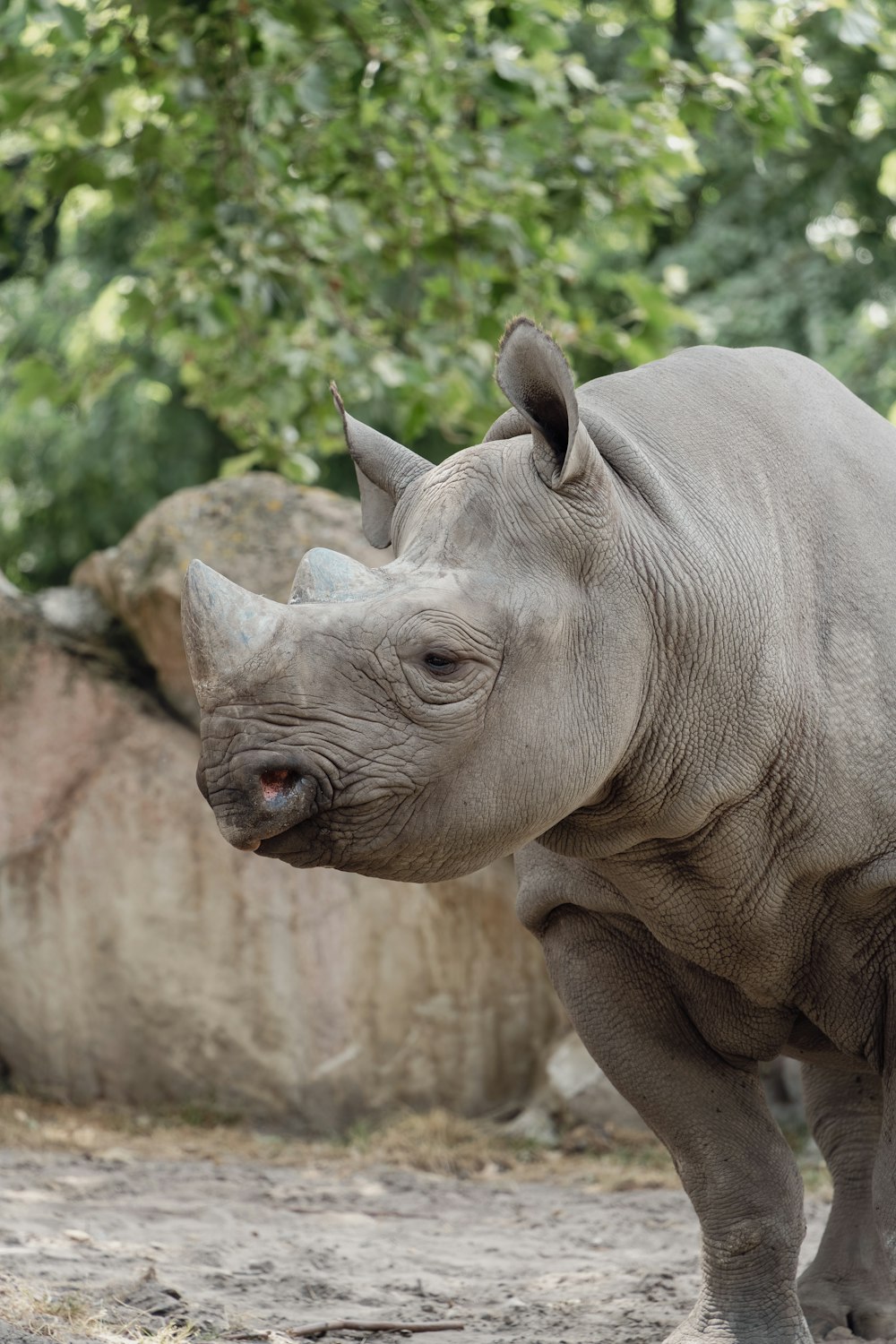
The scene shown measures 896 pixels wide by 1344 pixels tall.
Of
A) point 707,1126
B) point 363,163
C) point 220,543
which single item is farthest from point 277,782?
point 363,163

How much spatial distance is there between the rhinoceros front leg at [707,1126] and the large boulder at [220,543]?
3.74m

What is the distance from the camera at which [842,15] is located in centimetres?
662

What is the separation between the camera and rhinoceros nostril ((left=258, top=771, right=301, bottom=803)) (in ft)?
8.82

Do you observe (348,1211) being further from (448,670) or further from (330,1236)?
(448,670)

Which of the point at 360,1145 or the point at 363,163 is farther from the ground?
the point at 363,163

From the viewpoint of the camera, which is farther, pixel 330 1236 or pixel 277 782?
pixel 330 1236

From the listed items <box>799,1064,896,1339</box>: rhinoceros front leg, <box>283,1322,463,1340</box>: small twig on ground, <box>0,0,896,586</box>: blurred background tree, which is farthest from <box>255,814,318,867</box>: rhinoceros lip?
<box>0,0,896,586</box>: blurred background tree

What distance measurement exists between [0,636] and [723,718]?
5.13 m

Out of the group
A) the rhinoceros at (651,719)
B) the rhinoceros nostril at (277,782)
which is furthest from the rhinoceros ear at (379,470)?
the rhinoceros nostril at (277,782)

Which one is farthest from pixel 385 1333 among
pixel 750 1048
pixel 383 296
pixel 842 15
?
pixel 383 296

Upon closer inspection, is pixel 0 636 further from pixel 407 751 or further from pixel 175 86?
pixel 407 751

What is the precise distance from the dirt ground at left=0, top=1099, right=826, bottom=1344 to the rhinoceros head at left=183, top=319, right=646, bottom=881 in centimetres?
134

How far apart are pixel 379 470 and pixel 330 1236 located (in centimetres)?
289

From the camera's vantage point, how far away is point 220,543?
7.42 m
